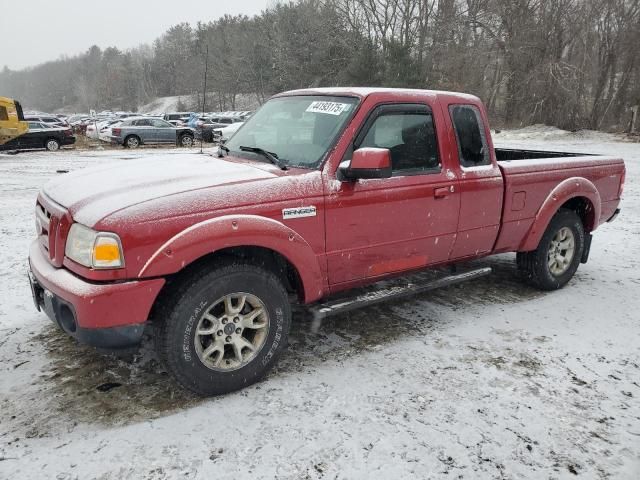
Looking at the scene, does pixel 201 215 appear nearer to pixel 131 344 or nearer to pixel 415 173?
pixel 131 344

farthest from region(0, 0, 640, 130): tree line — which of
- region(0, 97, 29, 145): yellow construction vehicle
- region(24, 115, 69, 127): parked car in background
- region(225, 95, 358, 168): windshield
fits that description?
region(225, 95, 358, 168): windshield

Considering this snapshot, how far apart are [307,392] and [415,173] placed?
1.78m

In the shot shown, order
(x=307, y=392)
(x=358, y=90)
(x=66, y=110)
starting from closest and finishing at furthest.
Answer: (x=307, y=392) → (x=358, y=90) → (x=66, y=110)

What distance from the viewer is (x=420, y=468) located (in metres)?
2.49

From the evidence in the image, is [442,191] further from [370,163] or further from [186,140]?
[186,140]

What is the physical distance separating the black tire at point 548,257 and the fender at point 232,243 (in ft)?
8.64

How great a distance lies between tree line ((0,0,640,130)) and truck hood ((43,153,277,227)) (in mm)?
16607

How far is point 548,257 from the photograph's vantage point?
4.98 m

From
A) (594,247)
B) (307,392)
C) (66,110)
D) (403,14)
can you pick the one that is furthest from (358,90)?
(66,110)

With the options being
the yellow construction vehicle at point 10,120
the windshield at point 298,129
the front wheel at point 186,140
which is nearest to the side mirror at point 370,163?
the windshield at point 298,129

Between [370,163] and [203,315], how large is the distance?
138 centimetres

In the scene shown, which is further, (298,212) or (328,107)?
(328,107)

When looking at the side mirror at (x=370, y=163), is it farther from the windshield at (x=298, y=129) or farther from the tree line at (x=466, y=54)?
A: the tree line at (x=466, y=54)

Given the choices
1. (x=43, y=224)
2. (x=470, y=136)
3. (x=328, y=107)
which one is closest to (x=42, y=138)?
(x=43, y=224)
